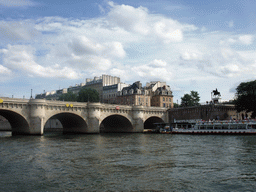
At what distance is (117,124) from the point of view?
91750 millimetres

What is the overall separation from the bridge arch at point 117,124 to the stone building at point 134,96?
86.8ft

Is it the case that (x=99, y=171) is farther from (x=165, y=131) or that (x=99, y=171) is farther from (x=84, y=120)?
(x=165, y=131)

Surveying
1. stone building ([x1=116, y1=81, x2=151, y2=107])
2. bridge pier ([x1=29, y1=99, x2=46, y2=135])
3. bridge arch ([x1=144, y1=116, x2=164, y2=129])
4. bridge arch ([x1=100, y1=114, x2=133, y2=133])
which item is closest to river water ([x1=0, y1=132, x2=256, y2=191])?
bridge pier ([x1=29, y1=99, x2=46, y2=135])

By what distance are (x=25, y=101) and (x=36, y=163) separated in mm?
39243

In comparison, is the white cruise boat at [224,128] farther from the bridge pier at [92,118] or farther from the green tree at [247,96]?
the bridge pier at [92,118]

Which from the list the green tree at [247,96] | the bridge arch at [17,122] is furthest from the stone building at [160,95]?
the bridge arch at [17,122]

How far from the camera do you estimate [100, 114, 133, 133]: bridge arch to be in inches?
3391

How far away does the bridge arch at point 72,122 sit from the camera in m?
74.4

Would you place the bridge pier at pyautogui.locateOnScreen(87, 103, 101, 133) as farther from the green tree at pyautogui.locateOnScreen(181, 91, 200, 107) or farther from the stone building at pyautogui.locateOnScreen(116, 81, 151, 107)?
the green tree at pyautogui.locateOnScreen(181, 91, 200, 107)

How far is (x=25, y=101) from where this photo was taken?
6203cm

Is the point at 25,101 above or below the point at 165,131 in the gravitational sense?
above

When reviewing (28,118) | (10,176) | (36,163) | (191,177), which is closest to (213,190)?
(191,177)

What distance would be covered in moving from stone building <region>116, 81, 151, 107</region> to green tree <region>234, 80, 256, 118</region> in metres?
45.4

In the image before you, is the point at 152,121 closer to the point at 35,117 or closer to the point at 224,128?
the point at 224,128
